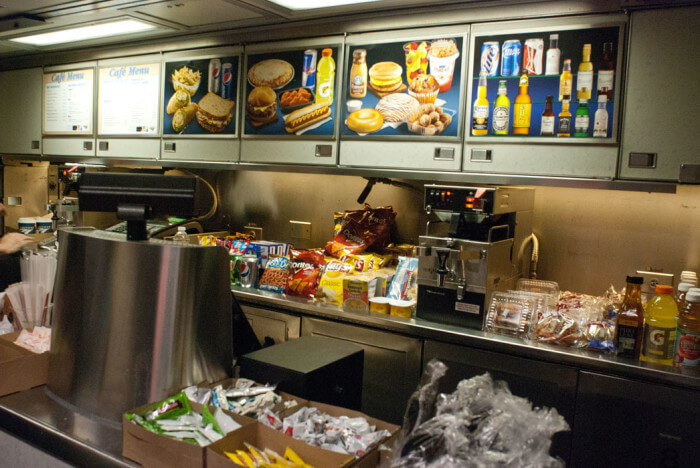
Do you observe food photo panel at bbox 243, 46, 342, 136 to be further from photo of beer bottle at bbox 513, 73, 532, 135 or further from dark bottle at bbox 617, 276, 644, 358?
dark bottle at bbox 617, 276, 644, 358

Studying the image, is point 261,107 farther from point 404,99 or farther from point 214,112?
point 404,99

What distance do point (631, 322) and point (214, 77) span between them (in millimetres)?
2659

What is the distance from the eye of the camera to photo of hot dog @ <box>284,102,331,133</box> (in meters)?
3.23

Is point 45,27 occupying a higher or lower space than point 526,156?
higher

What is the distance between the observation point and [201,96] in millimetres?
3678

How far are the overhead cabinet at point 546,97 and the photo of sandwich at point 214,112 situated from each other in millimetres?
1517

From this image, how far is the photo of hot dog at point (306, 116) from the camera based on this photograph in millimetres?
3234

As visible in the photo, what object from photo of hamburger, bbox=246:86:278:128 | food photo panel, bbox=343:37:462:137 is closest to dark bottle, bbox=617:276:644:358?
food photo panel, bbox=343:37:462:137

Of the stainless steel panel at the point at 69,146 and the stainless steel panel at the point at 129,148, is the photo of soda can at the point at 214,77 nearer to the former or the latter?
the stainless steel panel at the point at 129,148

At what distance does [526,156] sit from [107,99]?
2.92m

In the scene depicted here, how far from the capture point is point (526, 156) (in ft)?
8.84

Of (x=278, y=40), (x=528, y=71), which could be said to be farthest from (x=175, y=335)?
(x=278, y=40)

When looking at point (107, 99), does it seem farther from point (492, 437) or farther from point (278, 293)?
point (492, 437)

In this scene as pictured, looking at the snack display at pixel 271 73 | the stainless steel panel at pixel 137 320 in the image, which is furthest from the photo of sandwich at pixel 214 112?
the stainless steel panel at pixel 137 320
